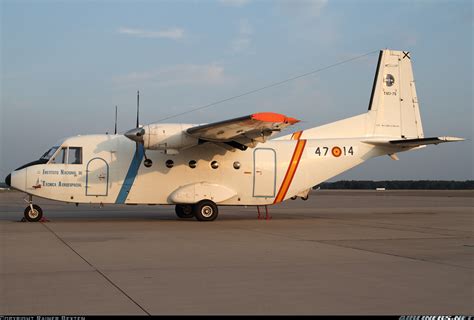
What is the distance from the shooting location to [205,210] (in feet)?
62.2

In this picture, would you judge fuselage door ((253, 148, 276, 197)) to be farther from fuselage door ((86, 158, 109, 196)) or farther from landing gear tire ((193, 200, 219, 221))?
fuselage door ((86, 158, 109, 196))

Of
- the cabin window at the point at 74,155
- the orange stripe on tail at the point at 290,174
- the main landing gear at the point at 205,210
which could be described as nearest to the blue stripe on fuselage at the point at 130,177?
the cabin window at the point at 74,155

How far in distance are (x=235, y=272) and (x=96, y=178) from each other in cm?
1114

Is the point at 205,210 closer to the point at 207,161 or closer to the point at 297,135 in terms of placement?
the point at 207,161

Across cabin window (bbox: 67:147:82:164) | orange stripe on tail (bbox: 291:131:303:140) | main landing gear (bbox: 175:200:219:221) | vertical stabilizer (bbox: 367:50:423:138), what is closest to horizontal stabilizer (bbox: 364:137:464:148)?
vertical stabilizer (bbox: 367:50:423:138)

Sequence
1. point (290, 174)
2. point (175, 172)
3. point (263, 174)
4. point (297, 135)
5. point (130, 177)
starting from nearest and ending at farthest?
1. point (130, 177)
2. point (175, 172)
3. point (263, 174)
4. point (290, 174)
5. point (297, 135)

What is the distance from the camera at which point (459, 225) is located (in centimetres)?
1762

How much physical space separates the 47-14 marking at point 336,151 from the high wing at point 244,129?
2698 millimetres

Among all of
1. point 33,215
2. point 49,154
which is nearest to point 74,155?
point 49,154

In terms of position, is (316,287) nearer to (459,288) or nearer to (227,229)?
(459,288)

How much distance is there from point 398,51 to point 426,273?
591 inches

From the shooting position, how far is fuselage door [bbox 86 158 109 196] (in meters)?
18.6

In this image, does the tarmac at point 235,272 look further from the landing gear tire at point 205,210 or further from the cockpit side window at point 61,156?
the cockpit side window at point 61,156

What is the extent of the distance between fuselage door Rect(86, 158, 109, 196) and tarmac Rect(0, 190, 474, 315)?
137 inches
